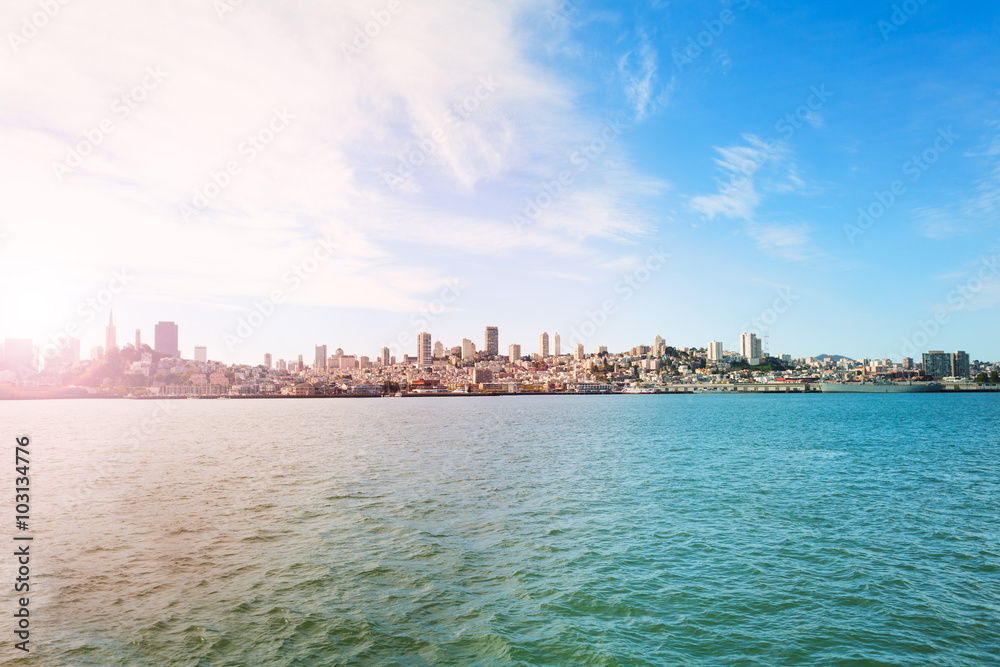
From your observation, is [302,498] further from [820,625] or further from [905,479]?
[905,479]

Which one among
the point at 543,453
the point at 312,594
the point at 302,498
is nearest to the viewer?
the point at 312,594

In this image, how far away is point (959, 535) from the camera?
1683 centimetres

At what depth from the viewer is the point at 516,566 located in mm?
14148

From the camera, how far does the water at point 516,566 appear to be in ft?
32.7

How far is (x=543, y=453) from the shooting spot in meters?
38.6

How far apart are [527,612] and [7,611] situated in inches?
417

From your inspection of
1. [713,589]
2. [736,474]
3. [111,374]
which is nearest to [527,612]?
[713,589]

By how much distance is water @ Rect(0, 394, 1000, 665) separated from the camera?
9953mm

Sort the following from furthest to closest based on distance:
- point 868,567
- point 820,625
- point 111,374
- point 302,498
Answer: point 111,374 → point 302,498 → point 868,567 → point 820,625

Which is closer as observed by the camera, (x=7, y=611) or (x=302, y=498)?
(x=7, y=611)

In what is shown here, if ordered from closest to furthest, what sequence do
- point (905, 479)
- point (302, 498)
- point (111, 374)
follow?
point (302, 498) → point (905, 479) → point (111, 374)

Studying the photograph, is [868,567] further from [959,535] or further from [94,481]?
[94,481]

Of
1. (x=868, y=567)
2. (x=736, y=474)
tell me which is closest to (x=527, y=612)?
(x=868, y=567)

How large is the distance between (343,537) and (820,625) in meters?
12.6
